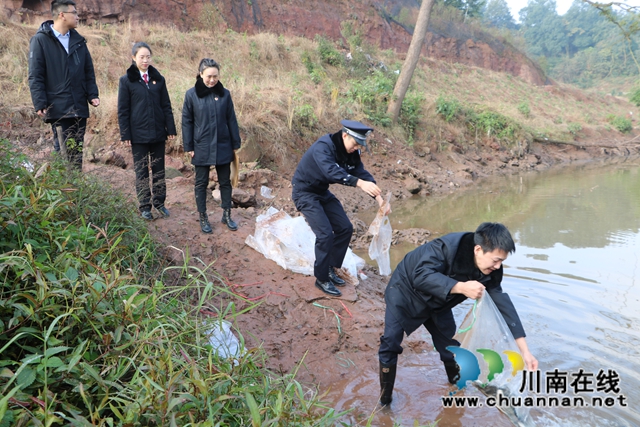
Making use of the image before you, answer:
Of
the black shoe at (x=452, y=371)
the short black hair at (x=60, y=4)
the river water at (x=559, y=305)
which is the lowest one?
the river water at (x=559, y=305)

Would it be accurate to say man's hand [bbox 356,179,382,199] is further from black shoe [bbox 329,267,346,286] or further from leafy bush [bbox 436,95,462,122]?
leafy bush [bbox 436,95,462,122]

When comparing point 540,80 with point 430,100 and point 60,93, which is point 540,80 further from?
point 60,93

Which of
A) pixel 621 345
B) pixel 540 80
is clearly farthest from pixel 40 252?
pixel 540 80

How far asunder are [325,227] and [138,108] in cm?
229

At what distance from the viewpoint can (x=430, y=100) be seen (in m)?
16.0

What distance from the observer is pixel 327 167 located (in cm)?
420

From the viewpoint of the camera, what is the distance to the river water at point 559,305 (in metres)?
3.53

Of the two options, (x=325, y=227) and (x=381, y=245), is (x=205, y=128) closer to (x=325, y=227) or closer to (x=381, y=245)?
(x=325, y=227)

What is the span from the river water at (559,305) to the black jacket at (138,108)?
3.16 meters

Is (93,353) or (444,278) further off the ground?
(444,278)

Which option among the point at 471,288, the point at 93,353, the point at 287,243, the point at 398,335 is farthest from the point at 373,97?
the point at 93,353

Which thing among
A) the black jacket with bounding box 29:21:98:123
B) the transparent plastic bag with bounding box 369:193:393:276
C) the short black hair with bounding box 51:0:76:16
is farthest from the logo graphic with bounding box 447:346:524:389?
the short black hair with bounding box 51:0:76:16

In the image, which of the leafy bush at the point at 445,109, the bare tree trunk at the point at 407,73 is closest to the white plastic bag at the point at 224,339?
the bare tree trunk at the point at 407,73

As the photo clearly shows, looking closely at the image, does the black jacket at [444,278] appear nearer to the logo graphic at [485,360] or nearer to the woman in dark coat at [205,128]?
the logo graphic at [485,360]
